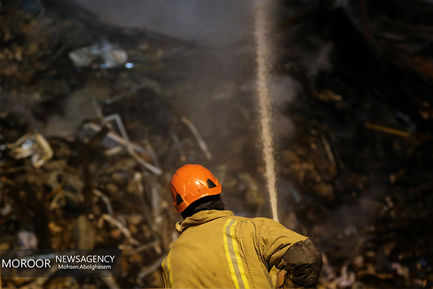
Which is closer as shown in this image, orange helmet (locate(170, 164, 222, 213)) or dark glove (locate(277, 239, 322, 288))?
dark glove (locate(277, 239, 322, 288))

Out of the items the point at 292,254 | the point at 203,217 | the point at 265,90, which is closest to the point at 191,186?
the point at 203,217

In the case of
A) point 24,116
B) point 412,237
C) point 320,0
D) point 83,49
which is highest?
point 320,0

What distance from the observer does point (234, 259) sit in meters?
1.79

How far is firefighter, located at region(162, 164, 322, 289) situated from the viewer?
1.76 metres

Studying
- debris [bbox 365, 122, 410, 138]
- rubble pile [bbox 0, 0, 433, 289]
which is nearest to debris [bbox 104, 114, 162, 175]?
rubble pile [bbox 0, 0, 433, 289]

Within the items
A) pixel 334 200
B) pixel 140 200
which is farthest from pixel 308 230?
pixel 140 200

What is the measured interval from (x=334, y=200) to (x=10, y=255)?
4866mm

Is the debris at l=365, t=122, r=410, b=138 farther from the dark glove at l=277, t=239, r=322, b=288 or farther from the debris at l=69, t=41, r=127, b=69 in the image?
the debris at l=69, t=41, r=127, b=69

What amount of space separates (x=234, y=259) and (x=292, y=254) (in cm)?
34

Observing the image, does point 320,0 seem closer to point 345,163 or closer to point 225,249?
point 345,163

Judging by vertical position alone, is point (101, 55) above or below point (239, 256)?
below

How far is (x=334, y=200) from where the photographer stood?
4.66 m

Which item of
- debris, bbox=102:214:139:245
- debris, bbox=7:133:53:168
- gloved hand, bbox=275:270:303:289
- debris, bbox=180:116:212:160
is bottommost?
debris, bbox=102:214:139:245

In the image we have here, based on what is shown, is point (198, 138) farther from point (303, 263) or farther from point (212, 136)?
point (303, 263)
